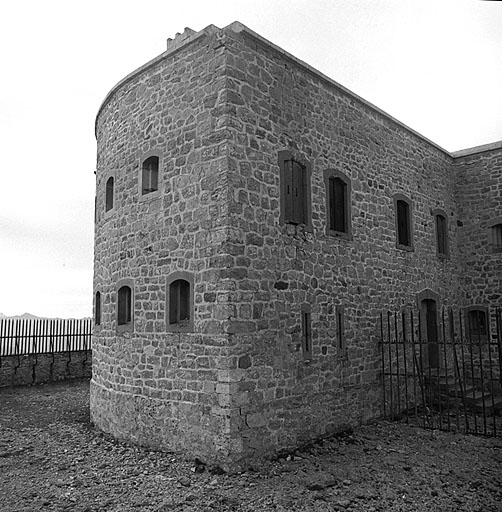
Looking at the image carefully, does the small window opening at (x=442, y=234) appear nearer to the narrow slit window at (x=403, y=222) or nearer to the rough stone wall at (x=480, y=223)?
the rough stone wall at (x=480, y=223)

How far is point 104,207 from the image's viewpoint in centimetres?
1091

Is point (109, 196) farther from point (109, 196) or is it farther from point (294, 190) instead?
point (294, 190)

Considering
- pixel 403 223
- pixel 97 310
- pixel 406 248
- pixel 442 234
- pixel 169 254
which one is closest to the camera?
pixel 169 254

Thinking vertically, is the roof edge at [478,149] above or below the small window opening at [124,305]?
above

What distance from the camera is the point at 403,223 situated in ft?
40.9

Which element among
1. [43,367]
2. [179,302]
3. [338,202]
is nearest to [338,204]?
[338,202]

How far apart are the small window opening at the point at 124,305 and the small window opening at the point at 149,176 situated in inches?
79.4

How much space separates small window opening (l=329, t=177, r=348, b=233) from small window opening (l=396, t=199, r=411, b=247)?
247 centimetres

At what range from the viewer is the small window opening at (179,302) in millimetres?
8455

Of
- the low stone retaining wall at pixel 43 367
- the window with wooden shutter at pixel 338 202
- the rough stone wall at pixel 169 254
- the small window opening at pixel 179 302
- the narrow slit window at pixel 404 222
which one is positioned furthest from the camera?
the low stone retaining wall at pixel 43 367

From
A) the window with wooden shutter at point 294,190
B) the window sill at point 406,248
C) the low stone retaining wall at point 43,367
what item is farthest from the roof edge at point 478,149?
the low stone retaining wall at point 43,367

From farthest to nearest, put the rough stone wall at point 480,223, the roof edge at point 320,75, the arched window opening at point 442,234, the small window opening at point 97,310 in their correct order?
1. the rough stone wall at point 480,223
2. the arched window opening at point 442,234
3. the small window opening at point 97,310
4. the roof edge at point 320,75

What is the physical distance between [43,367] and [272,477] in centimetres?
1184

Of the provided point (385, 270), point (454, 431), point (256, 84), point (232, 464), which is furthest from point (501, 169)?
point (232, 464)
